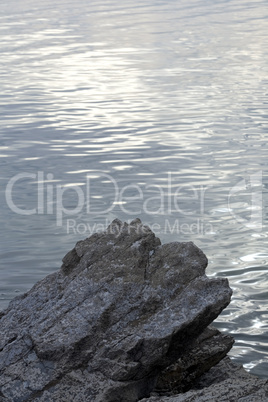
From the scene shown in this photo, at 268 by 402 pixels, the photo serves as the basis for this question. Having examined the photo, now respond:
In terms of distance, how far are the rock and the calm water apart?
1131 mm

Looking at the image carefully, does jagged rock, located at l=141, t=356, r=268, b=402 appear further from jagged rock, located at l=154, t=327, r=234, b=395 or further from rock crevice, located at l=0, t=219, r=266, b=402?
jagged rock, located at l=154, t=327, r=234, b=395

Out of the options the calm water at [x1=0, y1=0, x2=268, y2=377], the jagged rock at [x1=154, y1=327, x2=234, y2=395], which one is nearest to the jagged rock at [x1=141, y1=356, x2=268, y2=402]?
the jagged rock at [x1=154, y1=327, x2=234, y2=395]

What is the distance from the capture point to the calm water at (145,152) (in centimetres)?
987

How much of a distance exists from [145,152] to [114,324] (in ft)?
29.8

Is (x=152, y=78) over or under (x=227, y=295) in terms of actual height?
over

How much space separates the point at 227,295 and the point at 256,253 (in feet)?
11.9

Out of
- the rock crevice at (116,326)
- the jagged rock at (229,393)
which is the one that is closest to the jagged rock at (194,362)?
the rock crevice at (116,326)

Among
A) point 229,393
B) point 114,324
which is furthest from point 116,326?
point 229,393

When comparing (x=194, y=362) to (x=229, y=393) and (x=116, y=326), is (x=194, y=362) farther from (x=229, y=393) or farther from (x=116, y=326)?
(x=229, y=393)

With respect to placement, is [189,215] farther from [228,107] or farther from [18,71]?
[18,71]

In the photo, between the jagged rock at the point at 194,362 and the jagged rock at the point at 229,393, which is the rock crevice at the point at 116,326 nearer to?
the jagged rock at the point at 194,362

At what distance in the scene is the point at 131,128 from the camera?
1702 cm

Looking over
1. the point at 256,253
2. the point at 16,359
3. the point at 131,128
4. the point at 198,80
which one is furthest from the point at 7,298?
the point at 198,80

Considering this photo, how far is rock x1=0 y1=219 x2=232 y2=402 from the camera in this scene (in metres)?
5.88
